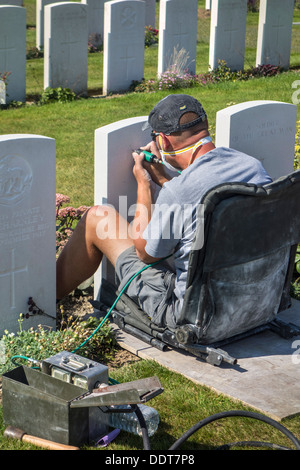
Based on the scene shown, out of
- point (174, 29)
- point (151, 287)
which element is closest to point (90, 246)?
point (151, 287)

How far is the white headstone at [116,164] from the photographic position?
4.70m

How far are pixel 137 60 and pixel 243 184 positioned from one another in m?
8.32

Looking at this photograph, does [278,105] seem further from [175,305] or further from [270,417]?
[270,417]

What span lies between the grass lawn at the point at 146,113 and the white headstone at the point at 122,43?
489 millimetres

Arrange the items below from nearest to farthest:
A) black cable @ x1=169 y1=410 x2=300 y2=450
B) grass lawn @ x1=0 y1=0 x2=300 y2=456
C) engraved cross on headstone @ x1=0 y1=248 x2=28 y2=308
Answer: black cable @ x1=169 y1=410 x2=300 y2=450, grass lawn @ x1=0 y1=0 x2=300 y2=456, engraved cross on headstone @ x1=0 y1=248 x2=28 y2=308

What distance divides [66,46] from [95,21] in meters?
5.05

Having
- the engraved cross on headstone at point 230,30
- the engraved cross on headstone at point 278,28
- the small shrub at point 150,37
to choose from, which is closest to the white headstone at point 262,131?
the engraved cross on headstone at point 230,30

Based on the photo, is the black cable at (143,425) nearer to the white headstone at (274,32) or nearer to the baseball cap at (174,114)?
the baseball cap at (174,114)

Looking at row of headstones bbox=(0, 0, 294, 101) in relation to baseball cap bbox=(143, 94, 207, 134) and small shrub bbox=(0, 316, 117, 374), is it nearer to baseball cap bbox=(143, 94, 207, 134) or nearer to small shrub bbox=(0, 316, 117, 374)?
baseball cap bbox=(143, 94, 207, 134)

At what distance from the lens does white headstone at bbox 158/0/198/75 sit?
11.6 meters

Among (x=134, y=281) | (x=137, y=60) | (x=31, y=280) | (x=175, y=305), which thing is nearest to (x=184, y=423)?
(x=175, y=305)

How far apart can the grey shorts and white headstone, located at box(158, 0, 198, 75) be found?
7797 millimetres

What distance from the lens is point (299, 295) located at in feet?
17.1

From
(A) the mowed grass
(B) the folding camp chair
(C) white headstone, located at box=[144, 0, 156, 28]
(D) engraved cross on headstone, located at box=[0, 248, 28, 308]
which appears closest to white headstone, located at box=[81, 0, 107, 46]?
(C) white headstone, located at box=[144, 0, 156, 28]
